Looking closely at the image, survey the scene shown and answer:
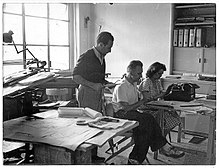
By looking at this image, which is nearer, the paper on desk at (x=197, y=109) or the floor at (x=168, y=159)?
the paper on desk at (x=197, y=109)

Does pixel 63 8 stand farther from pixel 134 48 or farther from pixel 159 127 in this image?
pixel 159 127

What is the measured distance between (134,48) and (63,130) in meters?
2.00

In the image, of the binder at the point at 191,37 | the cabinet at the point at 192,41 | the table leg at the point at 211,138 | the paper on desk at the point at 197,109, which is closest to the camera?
the paper on desk at the point at 197,109

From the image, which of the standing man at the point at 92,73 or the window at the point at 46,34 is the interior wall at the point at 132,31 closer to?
the window at the point at 46,34

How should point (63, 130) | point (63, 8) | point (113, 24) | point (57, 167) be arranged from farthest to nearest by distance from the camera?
point (113, 24)
point (63, 8)
point (63, 130)
point (57, 167)

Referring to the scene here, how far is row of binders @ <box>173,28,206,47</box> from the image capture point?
2.94 meters

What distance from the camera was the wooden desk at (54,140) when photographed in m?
1.15

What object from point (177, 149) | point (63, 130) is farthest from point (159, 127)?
point (63, 130)

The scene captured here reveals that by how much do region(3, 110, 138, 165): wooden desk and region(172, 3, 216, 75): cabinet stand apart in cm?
187

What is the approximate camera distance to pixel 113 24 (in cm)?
300

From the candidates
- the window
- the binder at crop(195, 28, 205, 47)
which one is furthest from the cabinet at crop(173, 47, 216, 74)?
the window

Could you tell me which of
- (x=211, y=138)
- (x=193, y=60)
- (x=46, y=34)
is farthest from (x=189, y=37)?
(x=46, y=34)

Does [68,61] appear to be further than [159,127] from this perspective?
Yes

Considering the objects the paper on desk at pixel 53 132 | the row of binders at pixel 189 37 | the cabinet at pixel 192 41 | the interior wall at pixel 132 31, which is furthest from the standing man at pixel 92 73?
the row of binders at pixel 189 37
